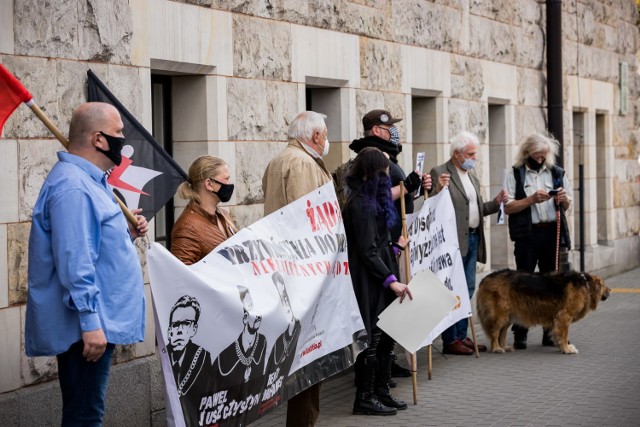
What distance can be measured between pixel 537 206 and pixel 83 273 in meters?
7.27

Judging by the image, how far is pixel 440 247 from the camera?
404 inches

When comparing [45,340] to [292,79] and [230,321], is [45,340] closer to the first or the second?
[230,321]

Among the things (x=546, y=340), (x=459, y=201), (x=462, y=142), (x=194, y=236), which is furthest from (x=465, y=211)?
(x=194, y=236)

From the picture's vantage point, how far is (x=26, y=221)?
7.22 metres

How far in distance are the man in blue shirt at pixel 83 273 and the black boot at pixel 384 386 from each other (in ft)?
11.0

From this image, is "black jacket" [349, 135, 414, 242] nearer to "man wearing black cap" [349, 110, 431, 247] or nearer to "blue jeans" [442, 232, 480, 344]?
"man wearing black cap" [349, 110, 431, 247]

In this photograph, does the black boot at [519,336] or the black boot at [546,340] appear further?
the black boot at [546,340]

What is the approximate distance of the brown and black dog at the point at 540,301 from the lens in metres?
11.1

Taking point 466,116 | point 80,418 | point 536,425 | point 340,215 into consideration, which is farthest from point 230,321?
point 466,116

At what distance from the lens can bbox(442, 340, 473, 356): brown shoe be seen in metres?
11.1

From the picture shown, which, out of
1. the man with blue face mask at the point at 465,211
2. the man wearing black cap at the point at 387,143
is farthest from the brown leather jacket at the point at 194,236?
the man with blue face mask at the point at 465,211

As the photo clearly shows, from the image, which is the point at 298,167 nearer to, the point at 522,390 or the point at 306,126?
the point at 306,126

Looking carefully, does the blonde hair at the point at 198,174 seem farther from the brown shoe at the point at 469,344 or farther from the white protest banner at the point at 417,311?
the brown shoe at the point at 469,344

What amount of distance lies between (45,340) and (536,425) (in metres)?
3.88
